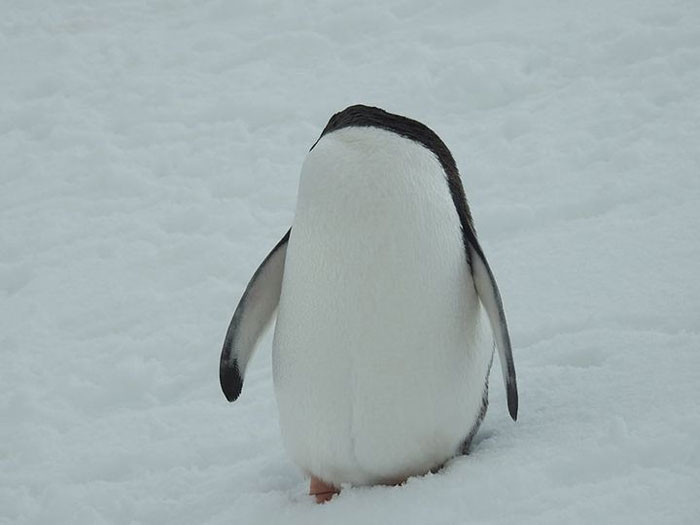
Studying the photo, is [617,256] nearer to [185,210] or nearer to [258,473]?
[258,473]

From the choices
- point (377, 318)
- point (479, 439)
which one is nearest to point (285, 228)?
point (479, 439)

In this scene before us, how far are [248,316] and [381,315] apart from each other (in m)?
0.59

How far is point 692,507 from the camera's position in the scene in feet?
7.05

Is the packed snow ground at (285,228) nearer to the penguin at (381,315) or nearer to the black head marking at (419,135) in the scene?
the penguin at (381,315)

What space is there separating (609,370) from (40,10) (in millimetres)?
6296

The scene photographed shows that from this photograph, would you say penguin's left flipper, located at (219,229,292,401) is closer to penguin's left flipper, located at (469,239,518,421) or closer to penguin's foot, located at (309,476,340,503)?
penguin's foot, located at (309,476,340,503)

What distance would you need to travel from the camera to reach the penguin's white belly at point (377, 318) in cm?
262

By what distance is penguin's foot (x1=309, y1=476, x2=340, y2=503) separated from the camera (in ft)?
9.15

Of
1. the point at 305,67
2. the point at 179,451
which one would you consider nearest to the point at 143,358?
the point at 179,451

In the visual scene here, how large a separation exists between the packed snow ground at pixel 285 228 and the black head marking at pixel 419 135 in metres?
0.60

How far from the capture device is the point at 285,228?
5223 mm

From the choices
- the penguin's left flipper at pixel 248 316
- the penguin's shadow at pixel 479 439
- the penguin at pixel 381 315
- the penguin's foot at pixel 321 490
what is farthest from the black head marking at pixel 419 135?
the penguin's foot at pixel 321 490

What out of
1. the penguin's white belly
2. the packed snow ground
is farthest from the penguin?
the packed snow ground

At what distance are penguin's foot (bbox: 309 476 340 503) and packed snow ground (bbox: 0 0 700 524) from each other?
0.27ft
